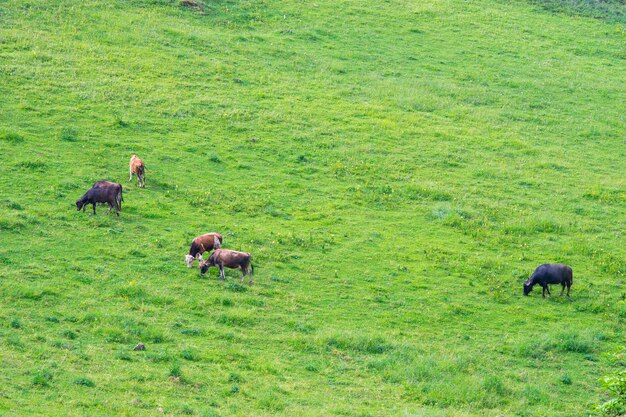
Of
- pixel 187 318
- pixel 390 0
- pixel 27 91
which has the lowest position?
pixel 187 318

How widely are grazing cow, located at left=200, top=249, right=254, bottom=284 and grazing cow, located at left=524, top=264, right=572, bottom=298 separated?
9.09m

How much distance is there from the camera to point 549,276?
2802 centimetres

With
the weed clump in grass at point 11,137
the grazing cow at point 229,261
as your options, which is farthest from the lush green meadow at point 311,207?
the grazing cow at point 229,261

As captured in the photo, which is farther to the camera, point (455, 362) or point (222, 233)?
point (222, 233)

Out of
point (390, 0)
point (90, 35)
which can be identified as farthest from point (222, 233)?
point (390, 0)

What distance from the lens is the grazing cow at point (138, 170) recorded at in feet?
106

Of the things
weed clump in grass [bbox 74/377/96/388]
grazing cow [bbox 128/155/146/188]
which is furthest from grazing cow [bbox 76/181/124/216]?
weed clump in grass [bbox 74/377/96/388]

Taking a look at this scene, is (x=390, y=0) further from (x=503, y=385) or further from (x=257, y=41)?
(x=503, y=385)

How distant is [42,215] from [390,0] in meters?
36.8

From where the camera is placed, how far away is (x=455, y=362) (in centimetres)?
2238

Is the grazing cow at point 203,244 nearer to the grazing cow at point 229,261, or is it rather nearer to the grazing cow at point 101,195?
the grazing cow at point 229,261

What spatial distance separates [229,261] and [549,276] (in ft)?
34.0

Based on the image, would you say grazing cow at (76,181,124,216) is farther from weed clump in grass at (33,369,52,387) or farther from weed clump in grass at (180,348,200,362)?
weed clump in grass at (33,369,52,387)

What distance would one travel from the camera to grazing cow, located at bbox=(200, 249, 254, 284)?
26.1 meters
